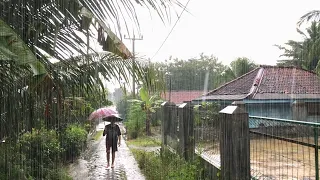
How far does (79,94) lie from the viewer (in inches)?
163

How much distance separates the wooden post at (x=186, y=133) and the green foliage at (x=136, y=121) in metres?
12.7

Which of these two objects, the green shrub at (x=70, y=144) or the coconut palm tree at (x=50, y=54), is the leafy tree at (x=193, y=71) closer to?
the green shrub at (x=70, y=144)

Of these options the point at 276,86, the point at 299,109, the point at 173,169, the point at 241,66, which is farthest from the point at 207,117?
the point at 241,66

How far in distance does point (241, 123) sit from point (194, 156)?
2.73m

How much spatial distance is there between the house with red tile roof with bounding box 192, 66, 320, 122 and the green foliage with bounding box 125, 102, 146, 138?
4641 millimetres

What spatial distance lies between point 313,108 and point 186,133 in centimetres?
1371

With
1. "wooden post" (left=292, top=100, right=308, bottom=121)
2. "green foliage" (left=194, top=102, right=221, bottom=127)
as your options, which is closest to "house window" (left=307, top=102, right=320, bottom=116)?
"wooden post" (left=292, top=100, right=308, bottom=121)

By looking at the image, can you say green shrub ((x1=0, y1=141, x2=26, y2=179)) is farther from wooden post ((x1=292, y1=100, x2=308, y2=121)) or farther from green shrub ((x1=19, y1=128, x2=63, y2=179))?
wooden post ((x1=292, y1=100, x2=308, y2=121))

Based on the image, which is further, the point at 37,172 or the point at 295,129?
the point at 37,172

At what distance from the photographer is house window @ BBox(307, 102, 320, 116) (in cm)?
1898

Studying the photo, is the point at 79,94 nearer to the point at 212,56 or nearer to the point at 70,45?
the point at 70,45

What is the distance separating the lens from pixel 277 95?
18.1 meters

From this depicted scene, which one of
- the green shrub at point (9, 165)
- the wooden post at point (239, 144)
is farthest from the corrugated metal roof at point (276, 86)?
the green shrub at point (9, 165)

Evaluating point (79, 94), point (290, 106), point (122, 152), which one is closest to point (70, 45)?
point (79, 94)
